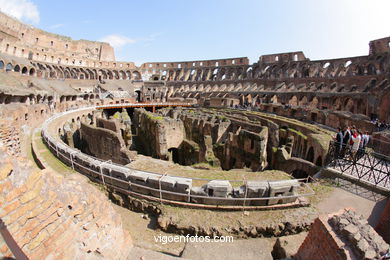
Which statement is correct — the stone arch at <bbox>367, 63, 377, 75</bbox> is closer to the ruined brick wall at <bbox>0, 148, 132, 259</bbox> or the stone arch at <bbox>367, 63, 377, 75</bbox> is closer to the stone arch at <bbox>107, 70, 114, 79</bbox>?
the ruined brick wall at <bbox>0, 148, 132, 259</bbox>

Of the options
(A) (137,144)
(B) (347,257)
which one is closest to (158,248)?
(B) (347,257)

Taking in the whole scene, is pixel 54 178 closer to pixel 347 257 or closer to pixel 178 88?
pixel 347 257

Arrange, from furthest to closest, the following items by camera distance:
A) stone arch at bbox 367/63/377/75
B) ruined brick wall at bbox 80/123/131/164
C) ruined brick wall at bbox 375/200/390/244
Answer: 1. stone arch at bbox 367/63/377/75
2. ruined brick wall at bbox 80/123/131/164
3. ruined brick wall at bbox 375/200/390/244

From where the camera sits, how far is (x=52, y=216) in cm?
275

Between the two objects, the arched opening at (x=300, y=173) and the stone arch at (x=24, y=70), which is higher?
the stone arch at (x=24, y=70)

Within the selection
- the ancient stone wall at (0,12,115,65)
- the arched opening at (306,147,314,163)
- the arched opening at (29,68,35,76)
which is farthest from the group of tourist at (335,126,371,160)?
the ancient stone wall at (0,12,115,65)

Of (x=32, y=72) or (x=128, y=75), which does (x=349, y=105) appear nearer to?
(x=128, y=75)

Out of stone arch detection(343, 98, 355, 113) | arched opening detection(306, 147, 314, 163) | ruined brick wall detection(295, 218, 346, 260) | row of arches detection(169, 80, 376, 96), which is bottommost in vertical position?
arched opening detection(306, 147, 314, 163)

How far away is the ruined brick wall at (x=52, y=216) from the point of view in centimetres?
240

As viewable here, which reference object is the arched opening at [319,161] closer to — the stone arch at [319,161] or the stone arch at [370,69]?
the stone arch at [319,161]

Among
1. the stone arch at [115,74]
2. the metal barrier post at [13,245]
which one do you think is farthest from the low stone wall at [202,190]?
the stone arch at [115,74]

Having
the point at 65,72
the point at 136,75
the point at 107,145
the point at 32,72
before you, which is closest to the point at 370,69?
the point at 107,145

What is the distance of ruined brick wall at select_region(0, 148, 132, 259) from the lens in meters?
2.40

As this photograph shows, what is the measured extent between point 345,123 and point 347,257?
1843 centimetres
